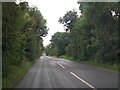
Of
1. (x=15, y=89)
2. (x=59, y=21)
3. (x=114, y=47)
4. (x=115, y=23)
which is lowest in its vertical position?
(x=15, y=89)

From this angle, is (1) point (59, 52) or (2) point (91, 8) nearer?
(2) point (91, 8)

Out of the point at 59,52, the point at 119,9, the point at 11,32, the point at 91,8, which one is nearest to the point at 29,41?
the point at 91,8

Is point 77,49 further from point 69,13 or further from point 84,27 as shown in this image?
point 69,13

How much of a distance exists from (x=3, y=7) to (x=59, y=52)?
12522cm

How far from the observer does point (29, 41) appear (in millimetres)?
49344

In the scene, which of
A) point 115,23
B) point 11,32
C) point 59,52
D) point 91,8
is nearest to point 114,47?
point 115,23

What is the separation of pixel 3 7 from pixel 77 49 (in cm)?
5869

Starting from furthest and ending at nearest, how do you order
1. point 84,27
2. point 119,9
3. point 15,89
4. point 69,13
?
1. point 69,13
2. point 84,27
3. point 119,9
4. point 15,89

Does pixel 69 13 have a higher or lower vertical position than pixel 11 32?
higher

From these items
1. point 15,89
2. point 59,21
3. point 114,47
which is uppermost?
point 59,21

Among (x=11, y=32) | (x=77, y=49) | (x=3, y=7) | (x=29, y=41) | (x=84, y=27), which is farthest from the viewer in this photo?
(x=77, y=49)

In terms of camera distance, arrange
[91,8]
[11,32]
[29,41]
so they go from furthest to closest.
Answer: [29,41] → [91,8] → [11,32]

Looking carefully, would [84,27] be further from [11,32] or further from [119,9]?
[11,32]

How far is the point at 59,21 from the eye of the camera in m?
116
